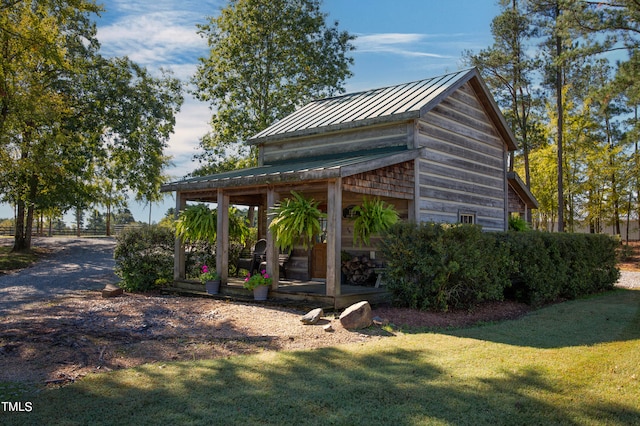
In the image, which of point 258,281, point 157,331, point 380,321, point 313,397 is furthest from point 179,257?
point 313,397

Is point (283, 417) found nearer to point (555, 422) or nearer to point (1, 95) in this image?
point (555, 422)

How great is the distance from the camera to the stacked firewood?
38.9 ft

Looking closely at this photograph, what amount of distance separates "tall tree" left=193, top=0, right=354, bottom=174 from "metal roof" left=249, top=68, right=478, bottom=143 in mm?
9555

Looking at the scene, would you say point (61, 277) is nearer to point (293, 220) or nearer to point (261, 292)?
point (261, 292)

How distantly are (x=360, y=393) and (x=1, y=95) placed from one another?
19.0m

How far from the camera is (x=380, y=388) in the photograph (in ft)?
16.0

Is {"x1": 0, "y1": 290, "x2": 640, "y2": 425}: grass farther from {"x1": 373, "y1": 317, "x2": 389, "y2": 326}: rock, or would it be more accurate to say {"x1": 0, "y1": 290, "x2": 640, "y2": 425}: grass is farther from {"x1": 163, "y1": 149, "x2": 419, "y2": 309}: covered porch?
{"x1": 163, "y1": 149, "x2": 419, "y2": 309}: covered porch

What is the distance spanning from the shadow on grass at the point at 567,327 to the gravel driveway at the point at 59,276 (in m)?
9.44

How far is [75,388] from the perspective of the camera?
4.83 m

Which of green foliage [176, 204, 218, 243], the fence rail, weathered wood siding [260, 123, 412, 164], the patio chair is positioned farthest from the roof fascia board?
the fence rail

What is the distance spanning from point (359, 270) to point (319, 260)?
58.5 inches

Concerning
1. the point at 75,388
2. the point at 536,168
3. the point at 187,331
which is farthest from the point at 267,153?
the point at 536,168

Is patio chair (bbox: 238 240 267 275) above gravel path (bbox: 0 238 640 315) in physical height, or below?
above

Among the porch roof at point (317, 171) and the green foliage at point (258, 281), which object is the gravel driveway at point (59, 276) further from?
the green foliage at point (258, 281)
